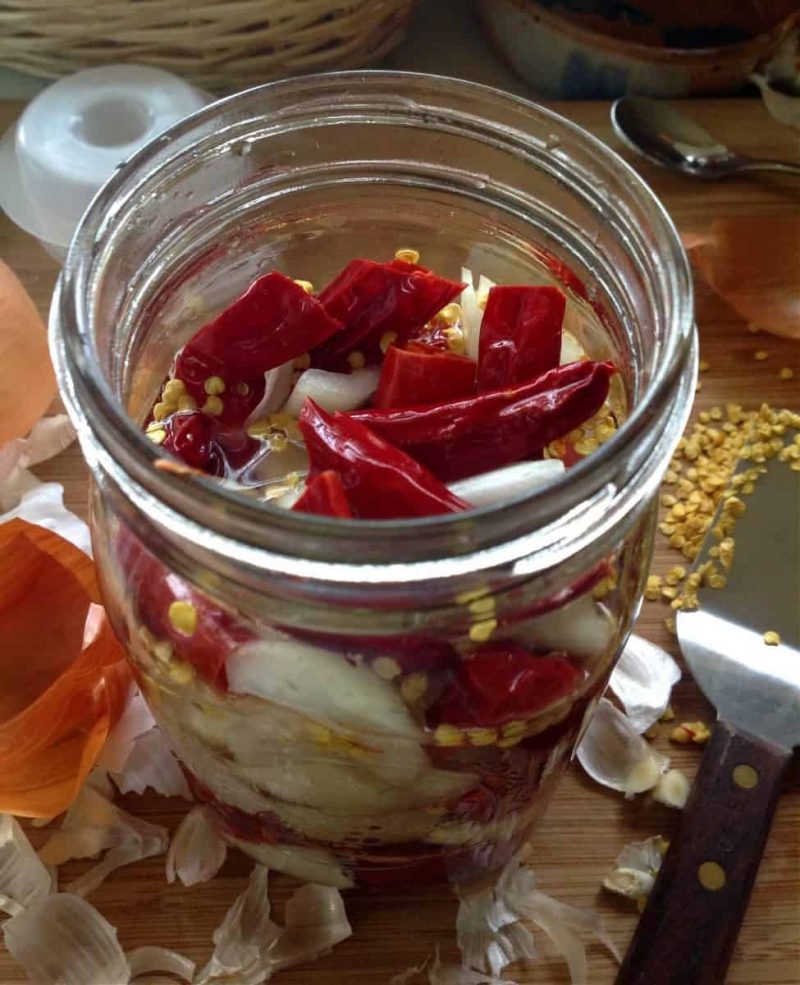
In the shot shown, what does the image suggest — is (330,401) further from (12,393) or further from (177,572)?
(12,393)

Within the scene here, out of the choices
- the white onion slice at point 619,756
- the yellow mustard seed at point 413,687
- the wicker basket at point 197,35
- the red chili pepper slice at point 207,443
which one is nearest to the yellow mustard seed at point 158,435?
the red chili pepper slice at point 207,443

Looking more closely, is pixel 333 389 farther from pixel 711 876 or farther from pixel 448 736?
pixel 711 876

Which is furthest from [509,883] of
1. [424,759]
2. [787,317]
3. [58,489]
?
[787,317]

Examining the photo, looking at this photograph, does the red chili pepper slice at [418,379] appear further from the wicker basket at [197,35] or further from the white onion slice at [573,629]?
the wicker basket at [197,35]

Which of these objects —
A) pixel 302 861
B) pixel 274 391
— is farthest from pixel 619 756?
pixel 274 391

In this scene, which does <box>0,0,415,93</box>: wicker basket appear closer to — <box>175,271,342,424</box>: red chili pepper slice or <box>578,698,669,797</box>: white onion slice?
<box>175,271,342,424</box>: red chili pepper slice

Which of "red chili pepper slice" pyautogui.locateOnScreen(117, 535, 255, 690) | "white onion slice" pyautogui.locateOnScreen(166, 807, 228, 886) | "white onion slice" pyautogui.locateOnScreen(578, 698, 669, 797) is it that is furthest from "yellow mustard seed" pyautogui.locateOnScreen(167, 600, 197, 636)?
"white onion slice" pyautogui.locateOnScreen(578, 698, 669, 797)
